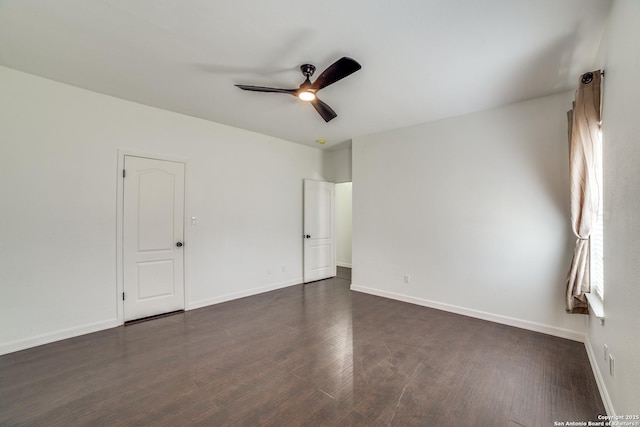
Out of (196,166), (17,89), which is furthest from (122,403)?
(17,89)

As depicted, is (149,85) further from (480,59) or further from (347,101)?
(480,59)

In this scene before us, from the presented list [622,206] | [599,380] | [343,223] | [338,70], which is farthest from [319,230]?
[622,206]

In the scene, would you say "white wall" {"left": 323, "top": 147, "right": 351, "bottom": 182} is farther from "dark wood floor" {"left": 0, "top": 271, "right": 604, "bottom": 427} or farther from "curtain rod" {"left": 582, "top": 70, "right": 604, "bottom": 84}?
"curtain rod" {"left": 582, "top": 70, "right": 604, "bottom": 84}

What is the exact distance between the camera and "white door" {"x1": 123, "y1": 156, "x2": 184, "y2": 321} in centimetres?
337

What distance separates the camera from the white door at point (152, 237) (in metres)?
3.37

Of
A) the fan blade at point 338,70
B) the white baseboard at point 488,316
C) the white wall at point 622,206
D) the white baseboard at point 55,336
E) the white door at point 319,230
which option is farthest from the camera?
the white door at point 319,230

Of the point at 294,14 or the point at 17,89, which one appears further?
the point at 17,89

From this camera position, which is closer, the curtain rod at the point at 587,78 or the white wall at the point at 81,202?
the curtain rod at the point at 587,78

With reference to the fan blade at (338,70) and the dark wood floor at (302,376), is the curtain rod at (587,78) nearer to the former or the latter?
the fan blade at (338,70)

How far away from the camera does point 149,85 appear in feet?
9.65

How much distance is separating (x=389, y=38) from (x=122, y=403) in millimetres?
3491

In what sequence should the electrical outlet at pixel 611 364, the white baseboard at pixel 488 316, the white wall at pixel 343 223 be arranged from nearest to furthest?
the electrical outlet at pixel 611 364 → the white baseboard at pixel 488 316 → the white wall at pixel 343 223

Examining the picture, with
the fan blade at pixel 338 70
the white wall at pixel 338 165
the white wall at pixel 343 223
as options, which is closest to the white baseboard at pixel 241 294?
the white wall at pixel 343 223

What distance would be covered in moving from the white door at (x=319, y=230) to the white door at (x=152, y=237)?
7.74 feet
